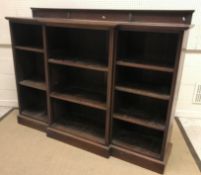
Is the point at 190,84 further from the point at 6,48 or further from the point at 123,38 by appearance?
the point at 6,48

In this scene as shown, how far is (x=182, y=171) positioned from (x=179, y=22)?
1.28 metres

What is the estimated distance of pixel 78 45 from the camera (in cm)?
221

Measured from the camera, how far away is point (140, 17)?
5.97ft

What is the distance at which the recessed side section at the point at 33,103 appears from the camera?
2404 millimetres

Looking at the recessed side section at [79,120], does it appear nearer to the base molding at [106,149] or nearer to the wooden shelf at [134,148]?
the base molding at [106,149]

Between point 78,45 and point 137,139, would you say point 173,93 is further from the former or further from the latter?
point 78,45

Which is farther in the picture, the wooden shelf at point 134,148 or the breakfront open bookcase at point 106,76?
the wooden shelf at point 134,148

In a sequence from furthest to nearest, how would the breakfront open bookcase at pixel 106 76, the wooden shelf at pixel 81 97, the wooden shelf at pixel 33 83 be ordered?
the wooden shelf at pixel 33 83 → the wooden shelf at pixel 81 97 → the breakfront open bookcase at pixel 106 76

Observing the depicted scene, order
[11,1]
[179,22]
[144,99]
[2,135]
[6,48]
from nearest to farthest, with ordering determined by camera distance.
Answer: [179,22]
[144,99]
[2,135]
[11,1]
[6,48]

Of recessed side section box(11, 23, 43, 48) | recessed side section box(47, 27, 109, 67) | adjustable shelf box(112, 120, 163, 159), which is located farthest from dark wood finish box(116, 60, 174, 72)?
recessed side section box(11, 23, 43, 48)

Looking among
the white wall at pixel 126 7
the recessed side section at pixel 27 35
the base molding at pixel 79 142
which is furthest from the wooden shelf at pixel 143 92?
the recessed side section at pixel 27 35

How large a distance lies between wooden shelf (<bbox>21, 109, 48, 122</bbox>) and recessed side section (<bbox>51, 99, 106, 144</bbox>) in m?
0.19

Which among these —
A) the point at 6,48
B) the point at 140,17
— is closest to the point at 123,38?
the point at 140,17

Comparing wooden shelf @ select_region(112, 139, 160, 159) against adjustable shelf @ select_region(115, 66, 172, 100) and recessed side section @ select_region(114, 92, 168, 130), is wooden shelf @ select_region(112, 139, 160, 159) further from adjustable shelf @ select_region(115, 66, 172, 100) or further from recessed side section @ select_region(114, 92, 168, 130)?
adjustable shelf @ select_region(115, 66, 172, 100)
